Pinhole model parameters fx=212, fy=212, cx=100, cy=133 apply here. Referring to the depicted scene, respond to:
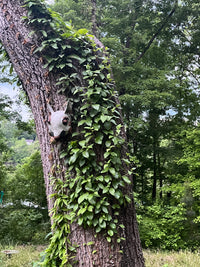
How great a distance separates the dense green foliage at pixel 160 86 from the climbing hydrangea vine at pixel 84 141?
5142 mm

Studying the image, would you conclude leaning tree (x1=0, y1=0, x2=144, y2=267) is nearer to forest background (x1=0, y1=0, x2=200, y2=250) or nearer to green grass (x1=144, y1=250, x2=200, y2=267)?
green grass (x1=144, y1=250, x2=200, y2=267)

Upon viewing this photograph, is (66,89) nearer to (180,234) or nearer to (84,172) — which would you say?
(84,172)

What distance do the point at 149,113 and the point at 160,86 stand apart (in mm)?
2208

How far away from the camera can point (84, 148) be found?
1.66 metres

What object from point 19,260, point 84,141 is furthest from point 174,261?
point 84,141

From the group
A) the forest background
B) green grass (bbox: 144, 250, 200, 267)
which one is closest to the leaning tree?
green grass (bbox: 144, 250, 200, 267)

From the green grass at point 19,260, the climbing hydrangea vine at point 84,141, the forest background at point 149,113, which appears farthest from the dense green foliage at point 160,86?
the climbing hydrangea vine at point 84,141

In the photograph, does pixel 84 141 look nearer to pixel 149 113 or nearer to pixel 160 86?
pixel 160 86

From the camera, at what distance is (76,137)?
1722 millimetres

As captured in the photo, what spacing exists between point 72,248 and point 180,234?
7.60m

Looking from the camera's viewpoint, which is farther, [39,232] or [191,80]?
[191,80]

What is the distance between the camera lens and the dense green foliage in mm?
7254

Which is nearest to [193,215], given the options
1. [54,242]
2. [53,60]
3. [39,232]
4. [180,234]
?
[180,234]

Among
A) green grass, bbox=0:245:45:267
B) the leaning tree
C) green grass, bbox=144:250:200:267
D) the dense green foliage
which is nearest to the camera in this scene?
the leaning tree
